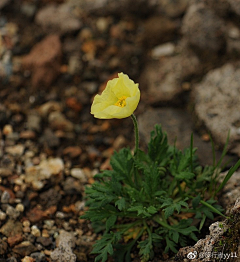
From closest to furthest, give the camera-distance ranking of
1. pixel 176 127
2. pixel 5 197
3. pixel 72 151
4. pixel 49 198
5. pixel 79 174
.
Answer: pixel 5 197 < pixel 49 198 < pixel 79 174 < pixel 176 127 < pixel 72 151

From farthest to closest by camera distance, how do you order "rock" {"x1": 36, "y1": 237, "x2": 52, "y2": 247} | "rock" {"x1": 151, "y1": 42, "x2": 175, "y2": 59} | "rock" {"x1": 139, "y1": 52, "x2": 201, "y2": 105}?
"rock" {"x1": 151, "y1": 42, "x2": 175, "y2": 59} → "rock" {"x1": 139, "y1": 52, "x2": 201, "y2": 105} → "rock" {"x1": 36, "y1": 237, "x2": 52, "y2": 247}

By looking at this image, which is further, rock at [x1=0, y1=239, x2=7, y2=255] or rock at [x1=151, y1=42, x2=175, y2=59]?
rock at [x1=151, y1=42, x2=175, y2=59]

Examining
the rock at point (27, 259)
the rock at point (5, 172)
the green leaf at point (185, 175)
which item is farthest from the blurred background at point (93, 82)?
the green leaf at point (185, 175)

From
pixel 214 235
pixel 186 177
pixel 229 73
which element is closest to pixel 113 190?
pixel 186 177

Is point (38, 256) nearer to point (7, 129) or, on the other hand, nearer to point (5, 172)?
point (5, 172)

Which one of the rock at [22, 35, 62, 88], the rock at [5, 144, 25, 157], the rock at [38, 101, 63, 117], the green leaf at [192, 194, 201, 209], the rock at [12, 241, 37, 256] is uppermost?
the rock at [22, 35, 62, 88]

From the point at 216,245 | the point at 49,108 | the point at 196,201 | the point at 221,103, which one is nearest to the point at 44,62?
the point at 49,108

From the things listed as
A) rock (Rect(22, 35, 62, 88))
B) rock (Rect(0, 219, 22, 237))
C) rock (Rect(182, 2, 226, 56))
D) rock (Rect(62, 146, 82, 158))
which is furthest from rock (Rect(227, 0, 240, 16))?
rock (Rect(0, 219, 22, 237))

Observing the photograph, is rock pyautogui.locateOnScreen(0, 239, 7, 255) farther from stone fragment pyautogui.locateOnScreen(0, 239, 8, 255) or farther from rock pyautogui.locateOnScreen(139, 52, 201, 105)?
rock pyautogui.locateOnScreen(139, 52, 201, 105)

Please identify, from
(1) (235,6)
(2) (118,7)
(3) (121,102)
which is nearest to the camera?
(3) (121,102)
